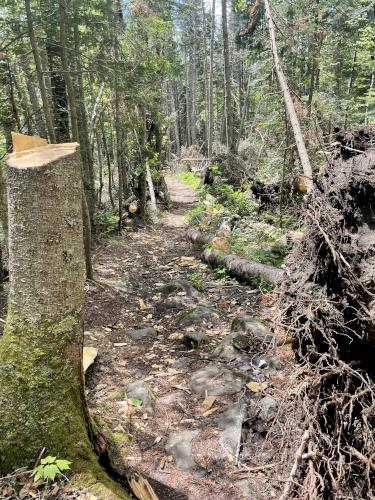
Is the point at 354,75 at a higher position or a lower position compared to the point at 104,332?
higher

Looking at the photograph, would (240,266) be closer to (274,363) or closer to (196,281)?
(196,281)

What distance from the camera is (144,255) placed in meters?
9.26

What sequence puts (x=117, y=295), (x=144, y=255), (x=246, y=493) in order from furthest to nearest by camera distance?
(x=144, y=255) < (x=117, y=295) < (x=246, y=493)

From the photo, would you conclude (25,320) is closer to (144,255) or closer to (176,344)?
(176,344)

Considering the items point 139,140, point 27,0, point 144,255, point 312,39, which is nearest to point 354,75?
point 312,39

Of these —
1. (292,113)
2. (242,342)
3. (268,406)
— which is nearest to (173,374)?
(242,342)

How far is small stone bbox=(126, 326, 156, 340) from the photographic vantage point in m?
5.39

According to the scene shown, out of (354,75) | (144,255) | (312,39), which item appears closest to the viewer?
(144,255)

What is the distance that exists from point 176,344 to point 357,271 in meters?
3.42

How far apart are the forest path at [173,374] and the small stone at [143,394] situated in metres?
0.01

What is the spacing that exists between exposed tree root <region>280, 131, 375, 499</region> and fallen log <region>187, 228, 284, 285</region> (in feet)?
11.3

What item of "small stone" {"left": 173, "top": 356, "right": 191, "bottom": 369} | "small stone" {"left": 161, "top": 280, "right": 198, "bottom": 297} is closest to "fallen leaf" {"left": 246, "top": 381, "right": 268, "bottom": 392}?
"small stone" {"left": 173, "top": 356, "right": 191, "bottom": 369}

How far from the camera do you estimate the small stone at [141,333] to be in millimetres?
5391

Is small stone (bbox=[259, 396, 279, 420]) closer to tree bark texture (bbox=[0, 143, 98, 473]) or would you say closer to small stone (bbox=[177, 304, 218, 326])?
tree bark texture (bbox=[0, 143, 98, 473])
